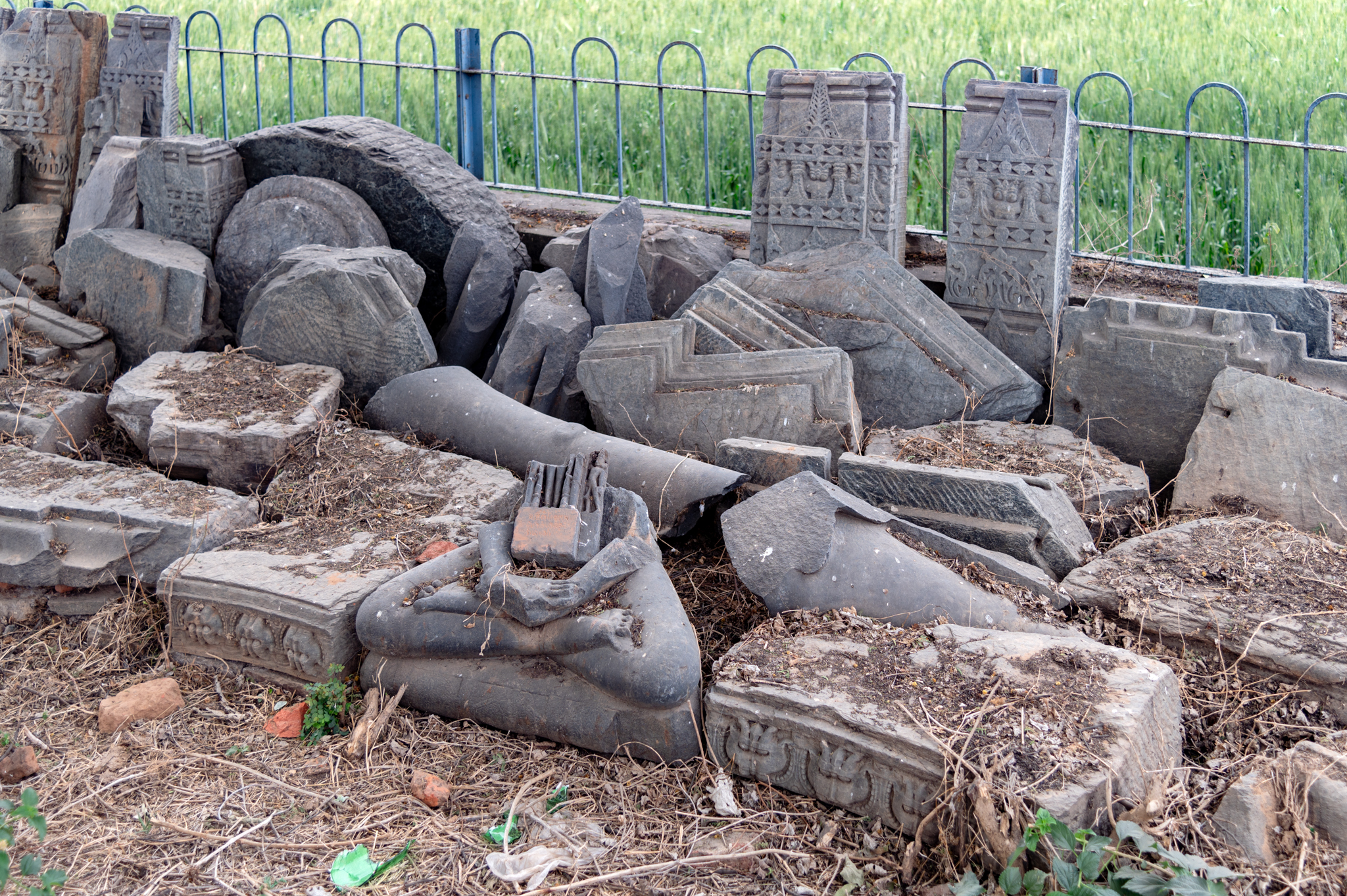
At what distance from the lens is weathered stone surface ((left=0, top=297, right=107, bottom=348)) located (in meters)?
5.39

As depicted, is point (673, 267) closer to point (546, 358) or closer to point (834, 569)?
point (546, 358)

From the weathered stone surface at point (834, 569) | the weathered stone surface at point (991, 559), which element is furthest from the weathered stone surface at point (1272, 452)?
the weathered stone surface at point (834, 569)

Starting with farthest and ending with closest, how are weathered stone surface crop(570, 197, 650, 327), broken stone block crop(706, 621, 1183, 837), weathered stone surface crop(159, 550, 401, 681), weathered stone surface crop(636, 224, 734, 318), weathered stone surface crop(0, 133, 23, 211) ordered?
weathered stone surface crop(0, 133, 23, 211)
weathered stone surface crop(636, 224, 734, 318)
weathered stone surface crop(570, 197, 650, 327)
weathered stone surface crop(159, 550, 401, 681)
broken stone block crop(706, 621, 1183, 837)

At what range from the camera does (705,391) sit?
4.50 m

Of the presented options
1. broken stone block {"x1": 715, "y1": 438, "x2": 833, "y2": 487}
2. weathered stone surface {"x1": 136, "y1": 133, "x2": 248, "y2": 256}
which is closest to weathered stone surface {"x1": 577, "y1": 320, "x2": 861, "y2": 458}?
broken stone block {"x1": 715, "y1": 438, "x2": 833, "y2": 487}

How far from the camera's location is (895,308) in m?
4.71

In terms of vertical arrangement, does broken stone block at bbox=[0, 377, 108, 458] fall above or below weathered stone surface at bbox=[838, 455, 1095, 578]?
above

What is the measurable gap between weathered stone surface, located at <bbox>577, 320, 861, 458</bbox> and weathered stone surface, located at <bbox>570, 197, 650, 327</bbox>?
331 millimetres

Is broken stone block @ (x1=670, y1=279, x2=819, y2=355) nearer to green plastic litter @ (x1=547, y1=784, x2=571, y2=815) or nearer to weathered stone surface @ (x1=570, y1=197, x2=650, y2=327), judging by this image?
weathered stone surface @ (x1=570, y1=197, x2=650, y2=327)

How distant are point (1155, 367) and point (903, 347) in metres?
0.96

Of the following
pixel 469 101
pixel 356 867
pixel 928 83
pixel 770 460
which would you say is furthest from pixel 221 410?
pixel 928 83

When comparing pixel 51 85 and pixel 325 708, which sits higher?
pixel 51 85

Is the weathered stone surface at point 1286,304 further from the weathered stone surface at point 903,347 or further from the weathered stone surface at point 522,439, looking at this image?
the weathered stone surface at point 522,439

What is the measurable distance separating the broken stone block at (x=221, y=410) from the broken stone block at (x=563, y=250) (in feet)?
4.18
